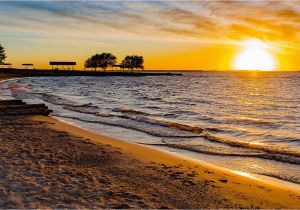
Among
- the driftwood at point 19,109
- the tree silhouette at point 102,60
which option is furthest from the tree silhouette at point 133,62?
the driftwood at point 19,109

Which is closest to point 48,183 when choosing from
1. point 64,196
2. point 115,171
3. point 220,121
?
point 64,196

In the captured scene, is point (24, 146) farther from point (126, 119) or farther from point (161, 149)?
point (126, 119)

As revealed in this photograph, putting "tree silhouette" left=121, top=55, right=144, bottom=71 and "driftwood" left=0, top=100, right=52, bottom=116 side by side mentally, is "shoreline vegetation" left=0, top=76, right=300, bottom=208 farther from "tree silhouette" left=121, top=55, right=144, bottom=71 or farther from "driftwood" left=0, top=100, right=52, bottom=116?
"tree silhouette" left=121, top=55, right=144, bottom=71

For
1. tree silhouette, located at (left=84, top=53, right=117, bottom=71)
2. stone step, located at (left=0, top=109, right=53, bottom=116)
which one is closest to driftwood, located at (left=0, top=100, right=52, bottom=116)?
stone step, located at (left=0, top=109, right=53, bottom=116)

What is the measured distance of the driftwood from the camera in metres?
17.6

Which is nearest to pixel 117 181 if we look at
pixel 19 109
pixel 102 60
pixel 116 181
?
pixel 116 181

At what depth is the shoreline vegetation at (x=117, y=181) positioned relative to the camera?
21.1 feet

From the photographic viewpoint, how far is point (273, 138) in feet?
48.9

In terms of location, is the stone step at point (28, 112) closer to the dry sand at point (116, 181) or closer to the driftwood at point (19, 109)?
the driftwood at point (19, 109)

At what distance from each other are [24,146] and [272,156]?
7.81 m

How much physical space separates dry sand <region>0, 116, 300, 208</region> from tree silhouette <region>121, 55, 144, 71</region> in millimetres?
185549

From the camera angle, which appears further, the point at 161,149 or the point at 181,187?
the point at 161,149

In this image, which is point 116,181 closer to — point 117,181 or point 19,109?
point 117,181

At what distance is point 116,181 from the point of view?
25.1 feet
